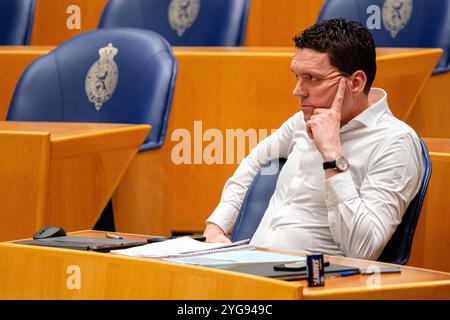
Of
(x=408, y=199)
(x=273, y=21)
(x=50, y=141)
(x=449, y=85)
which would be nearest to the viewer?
(x=408, y=199)

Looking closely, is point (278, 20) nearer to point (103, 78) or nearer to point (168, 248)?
point (103, 78)

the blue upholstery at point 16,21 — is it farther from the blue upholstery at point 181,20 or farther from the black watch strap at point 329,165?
the black watch strap at point 329,165

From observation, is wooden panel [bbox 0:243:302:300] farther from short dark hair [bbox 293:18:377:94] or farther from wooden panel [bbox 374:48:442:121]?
wooden panel [bbox 374:48:442:121]

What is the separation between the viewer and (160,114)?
2.62 meters

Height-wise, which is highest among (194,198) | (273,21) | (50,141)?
(273,21)

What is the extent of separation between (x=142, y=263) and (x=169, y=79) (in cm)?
115

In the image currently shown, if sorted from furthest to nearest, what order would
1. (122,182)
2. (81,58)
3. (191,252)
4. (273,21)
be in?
(273,21), (81,58), (122,182), (191,252)

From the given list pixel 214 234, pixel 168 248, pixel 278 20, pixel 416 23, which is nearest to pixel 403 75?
pixel 416 23

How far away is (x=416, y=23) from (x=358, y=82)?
4.00ft

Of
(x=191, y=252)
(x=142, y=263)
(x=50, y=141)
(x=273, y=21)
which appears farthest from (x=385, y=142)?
(x=273, y=21)

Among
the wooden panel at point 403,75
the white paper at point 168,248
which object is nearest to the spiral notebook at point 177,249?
the white paper at point 168,248

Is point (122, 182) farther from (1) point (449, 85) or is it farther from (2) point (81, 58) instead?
(1) point (449, 85)

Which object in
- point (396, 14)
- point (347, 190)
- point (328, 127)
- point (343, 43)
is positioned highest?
point (396, 14)

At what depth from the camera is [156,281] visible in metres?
1.50
